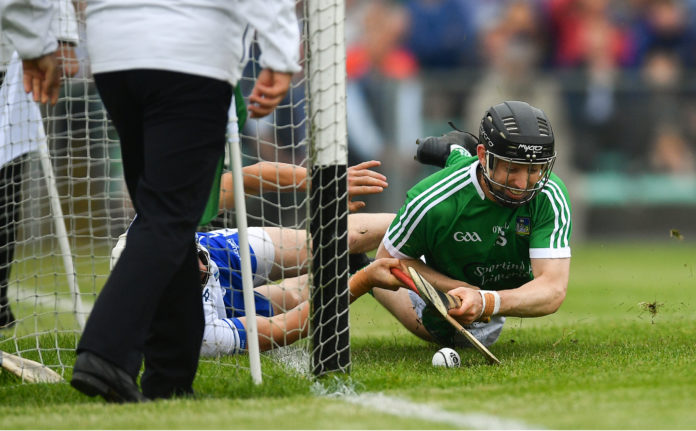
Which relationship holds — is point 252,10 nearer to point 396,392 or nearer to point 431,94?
point 396,392

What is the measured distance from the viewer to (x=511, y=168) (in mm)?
4863

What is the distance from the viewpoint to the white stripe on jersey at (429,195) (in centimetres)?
516

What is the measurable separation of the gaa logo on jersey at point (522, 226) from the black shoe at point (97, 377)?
217cm

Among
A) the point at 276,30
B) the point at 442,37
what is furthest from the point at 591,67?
the point at 276,30

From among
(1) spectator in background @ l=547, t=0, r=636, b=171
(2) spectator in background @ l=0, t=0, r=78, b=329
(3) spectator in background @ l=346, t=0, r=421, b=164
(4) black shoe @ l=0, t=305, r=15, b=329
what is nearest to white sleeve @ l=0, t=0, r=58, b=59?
(2) spectator in background @ l=0, t=0, r=78, b=329

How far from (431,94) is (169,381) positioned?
30.3ft

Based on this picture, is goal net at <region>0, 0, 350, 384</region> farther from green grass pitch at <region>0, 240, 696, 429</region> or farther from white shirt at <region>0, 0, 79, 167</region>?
green grass pitch at <region>0, 240, 696, 429</region>

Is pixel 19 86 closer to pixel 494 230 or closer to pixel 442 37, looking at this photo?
pixel 494 230

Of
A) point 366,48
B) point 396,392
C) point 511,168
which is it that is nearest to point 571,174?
point 366,48

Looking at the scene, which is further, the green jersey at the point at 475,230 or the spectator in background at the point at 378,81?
the spectator in background at the point at 378,81

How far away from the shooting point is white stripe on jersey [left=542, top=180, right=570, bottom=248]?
492 cm

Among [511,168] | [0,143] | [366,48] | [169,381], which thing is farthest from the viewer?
[366,48]

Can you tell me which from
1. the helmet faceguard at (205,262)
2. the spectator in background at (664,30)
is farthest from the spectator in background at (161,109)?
the spectator in background at (664,30)

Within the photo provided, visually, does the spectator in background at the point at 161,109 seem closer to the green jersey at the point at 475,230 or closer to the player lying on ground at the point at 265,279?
the player lying on ground at the point at 265,279
